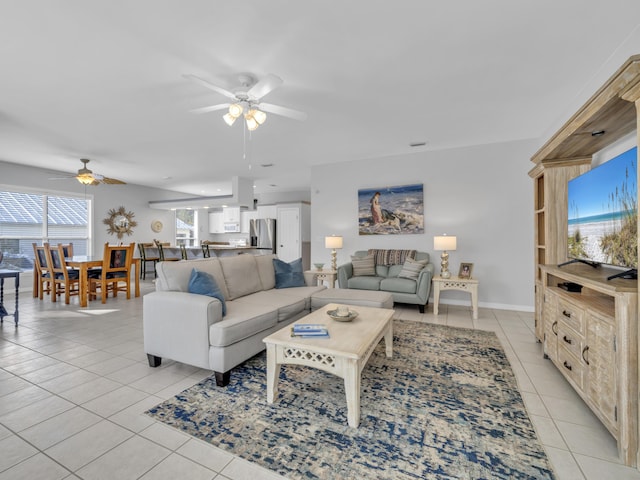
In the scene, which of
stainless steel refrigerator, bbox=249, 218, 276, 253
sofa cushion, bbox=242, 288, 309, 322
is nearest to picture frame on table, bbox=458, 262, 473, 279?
sofa cushion, bbox=242, 288, 309, 322

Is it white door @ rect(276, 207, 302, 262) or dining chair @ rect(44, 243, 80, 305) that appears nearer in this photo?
dining chair @ rect(44, 243, 80, 305)

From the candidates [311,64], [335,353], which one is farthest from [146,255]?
[335,353]

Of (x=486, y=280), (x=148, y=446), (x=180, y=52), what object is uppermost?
(x=180, y=52)

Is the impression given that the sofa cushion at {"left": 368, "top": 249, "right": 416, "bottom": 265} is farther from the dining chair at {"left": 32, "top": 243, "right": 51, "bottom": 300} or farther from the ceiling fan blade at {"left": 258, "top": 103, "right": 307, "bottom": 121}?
the dining chair at {"left": 32, "top": 243, "right": 51, "bottom": 300}

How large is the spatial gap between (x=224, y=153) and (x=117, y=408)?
4221 millimetres

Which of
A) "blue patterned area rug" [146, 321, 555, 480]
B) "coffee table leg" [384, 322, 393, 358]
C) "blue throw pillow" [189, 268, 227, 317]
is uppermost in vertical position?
"blue throw pillow" [189, 268, 227, 317]

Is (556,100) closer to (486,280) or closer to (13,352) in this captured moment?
(486,280)

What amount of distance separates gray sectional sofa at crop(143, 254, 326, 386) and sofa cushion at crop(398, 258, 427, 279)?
204 cm

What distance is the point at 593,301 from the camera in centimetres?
195

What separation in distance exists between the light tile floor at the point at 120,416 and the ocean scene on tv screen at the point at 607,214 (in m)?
1.00

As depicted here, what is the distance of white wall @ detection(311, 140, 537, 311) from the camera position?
4.52 meters

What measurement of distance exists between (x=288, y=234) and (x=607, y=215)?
684 cm

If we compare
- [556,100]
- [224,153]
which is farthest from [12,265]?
[556,100]

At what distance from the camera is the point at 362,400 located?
2.00 metres
